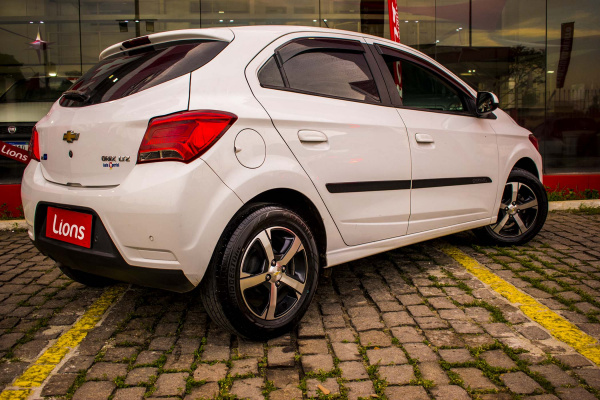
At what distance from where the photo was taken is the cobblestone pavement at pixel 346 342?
2.46m

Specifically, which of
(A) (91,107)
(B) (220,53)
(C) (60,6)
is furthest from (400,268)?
(C) (60,6)

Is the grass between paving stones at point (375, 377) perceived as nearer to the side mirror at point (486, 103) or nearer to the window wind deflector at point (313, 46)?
the window wind deflector at point (313, 46)

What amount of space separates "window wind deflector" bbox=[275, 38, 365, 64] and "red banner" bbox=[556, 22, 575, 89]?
6254mm

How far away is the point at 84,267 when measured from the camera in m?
2.86

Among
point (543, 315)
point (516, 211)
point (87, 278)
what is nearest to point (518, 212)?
point (516, 211)

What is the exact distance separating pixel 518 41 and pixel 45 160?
303 inches

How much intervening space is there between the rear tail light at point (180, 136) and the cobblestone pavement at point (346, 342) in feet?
3.32

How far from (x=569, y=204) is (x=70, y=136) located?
6.20 metres

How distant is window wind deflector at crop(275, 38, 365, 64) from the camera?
3.15 meters

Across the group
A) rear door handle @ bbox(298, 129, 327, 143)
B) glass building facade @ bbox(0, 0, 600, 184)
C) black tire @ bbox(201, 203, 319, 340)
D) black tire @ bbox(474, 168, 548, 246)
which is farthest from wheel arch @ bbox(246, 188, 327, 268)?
glass building facade @ bbox(0, 0, 600, 184)

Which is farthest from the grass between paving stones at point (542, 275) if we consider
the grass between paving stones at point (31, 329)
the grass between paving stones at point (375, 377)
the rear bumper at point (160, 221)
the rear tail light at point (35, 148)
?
the rear tail light at point (35, 148)

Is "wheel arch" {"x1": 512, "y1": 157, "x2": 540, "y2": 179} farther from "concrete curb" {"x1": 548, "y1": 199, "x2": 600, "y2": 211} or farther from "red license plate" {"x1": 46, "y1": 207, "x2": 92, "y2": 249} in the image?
"red license plate" {"x1": 46, "y1": 207, "x2": 92, "y2": 249}

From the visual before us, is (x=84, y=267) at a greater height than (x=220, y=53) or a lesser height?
lesser

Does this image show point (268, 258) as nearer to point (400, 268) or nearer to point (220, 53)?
point (220, 53)
